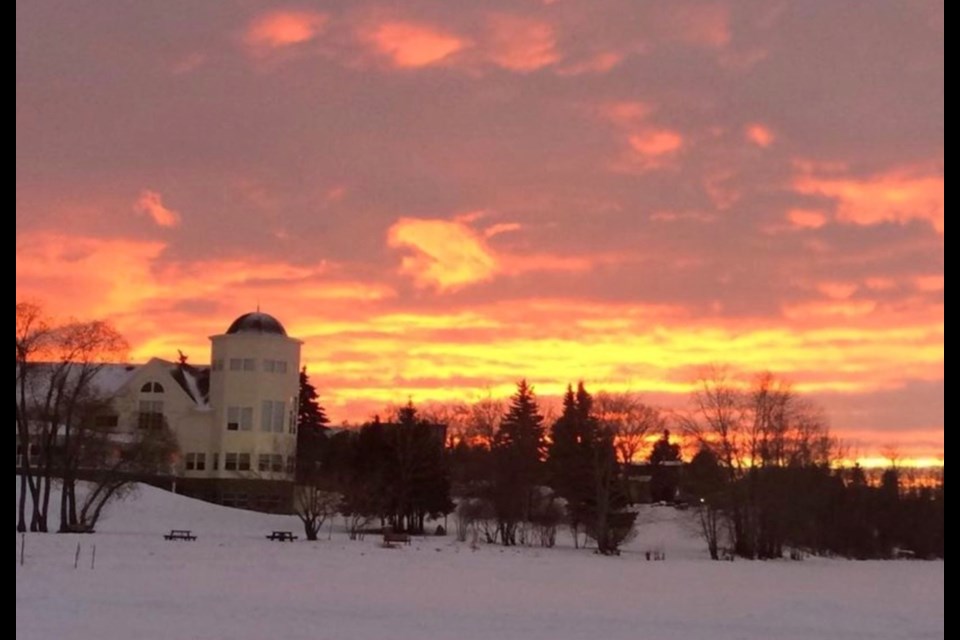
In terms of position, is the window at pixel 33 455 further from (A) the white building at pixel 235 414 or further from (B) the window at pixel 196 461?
(B) the window at pixel 196 461

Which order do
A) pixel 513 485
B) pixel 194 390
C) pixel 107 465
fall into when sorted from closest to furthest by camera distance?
pixel 107 465 → pixel 513 485 → pixel 194 390

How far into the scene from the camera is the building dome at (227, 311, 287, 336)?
83188 millimetres

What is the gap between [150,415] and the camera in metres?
83.2

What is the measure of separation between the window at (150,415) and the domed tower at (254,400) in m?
3.73

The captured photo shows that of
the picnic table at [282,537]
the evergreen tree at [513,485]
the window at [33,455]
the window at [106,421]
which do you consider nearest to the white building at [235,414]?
the window at [106,421]

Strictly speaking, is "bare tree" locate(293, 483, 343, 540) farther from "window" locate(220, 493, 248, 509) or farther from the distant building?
the distant building

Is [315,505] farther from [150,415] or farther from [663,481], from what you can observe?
[663,481]

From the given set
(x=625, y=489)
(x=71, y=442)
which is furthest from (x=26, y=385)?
(x=625, y=489)

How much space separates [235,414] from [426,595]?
55.4m

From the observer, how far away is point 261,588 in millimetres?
30234

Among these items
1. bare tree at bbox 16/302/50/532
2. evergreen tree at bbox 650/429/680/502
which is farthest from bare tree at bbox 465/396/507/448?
bare tree at bbox 16/302/50/532

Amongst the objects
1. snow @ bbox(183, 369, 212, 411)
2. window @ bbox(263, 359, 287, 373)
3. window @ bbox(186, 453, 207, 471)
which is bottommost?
window @ bbox(186, 453, 207, 471)
